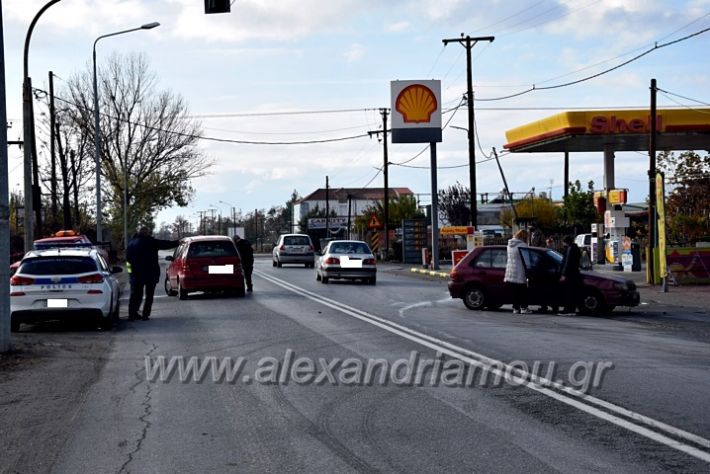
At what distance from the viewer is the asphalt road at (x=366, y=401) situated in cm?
703

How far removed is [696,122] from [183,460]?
35239mm

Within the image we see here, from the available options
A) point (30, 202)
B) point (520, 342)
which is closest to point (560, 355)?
point (520, 342)

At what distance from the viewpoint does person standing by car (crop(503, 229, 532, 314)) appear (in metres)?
19.5

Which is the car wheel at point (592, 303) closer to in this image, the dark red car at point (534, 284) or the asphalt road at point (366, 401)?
the dark red car at point (534, 284)

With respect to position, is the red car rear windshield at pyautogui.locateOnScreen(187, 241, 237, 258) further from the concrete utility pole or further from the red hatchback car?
the concrete utility pole

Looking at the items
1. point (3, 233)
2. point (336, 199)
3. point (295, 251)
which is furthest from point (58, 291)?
point (336, 199)

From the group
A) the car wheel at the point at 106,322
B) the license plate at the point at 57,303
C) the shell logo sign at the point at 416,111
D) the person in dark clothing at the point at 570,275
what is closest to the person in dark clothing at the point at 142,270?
the car wheel at the point at 106,322

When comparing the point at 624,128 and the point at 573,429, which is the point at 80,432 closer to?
the point at 573,429

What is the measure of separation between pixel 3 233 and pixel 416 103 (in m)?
31.6

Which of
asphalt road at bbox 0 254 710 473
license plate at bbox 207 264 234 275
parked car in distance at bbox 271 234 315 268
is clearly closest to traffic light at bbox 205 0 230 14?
asphalt road at bbox 0 254 710 473

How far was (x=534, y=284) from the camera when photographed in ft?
65.2

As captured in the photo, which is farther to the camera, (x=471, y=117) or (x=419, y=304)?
(x=471, y=117)

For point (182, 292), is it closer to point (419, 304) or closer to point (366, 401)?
point (419, 304)

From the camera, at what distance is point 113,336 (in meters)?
16.1
